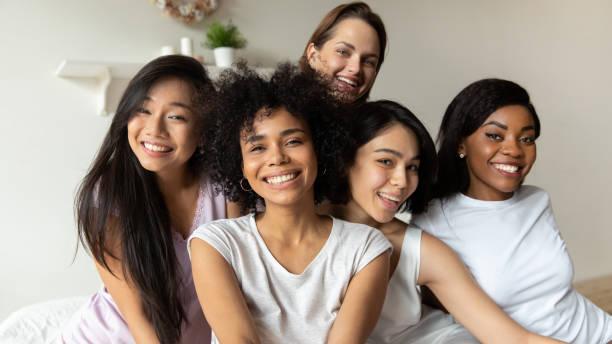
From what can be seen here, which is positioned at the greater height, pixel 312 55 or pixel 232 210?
pixel 312 55

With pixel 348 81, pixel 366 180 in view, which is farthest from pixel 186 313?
pixel 348 81

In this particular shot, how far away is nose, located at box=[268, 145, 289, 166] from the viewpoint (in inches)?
45.4

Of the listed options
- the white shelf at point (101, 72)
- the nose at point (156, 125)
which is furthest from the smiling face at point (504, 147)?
the white shelf at point (101, 72)

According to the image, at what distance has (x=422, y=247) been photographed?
4.49 ft

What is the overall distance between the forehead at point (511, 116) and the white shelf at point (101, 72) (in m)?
1.28

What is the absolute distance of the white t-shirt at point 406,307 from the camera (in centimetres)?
137

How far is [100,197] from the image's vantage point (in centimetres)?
137

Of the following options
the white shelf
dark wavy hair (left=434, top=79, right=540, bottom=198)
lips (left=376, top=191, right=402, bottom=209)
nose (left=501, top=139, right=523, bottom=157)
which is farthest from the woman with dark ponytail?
the white shelf

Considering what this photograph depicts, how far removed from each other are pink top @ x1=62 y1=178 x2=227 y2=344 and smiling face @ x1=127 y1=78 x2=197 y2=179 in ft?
0.66

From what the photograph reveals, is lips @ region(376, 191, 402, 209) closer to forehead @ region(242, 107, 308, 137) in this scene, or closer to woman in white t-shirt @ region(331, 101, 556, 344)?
woman in white t-shirt @ region(331, 101, 556, 344)

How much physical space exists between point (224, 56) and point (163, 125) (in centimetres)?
158

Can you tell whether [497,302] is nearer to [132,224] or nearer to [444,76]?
[132,224]

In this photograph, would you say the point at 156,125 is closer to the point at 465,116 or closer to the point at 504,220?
the point at 465,116

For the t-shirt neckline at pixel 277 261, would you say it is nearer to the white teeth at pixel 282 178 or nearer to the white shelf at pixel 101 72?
the white teeth at pixel 282 178
